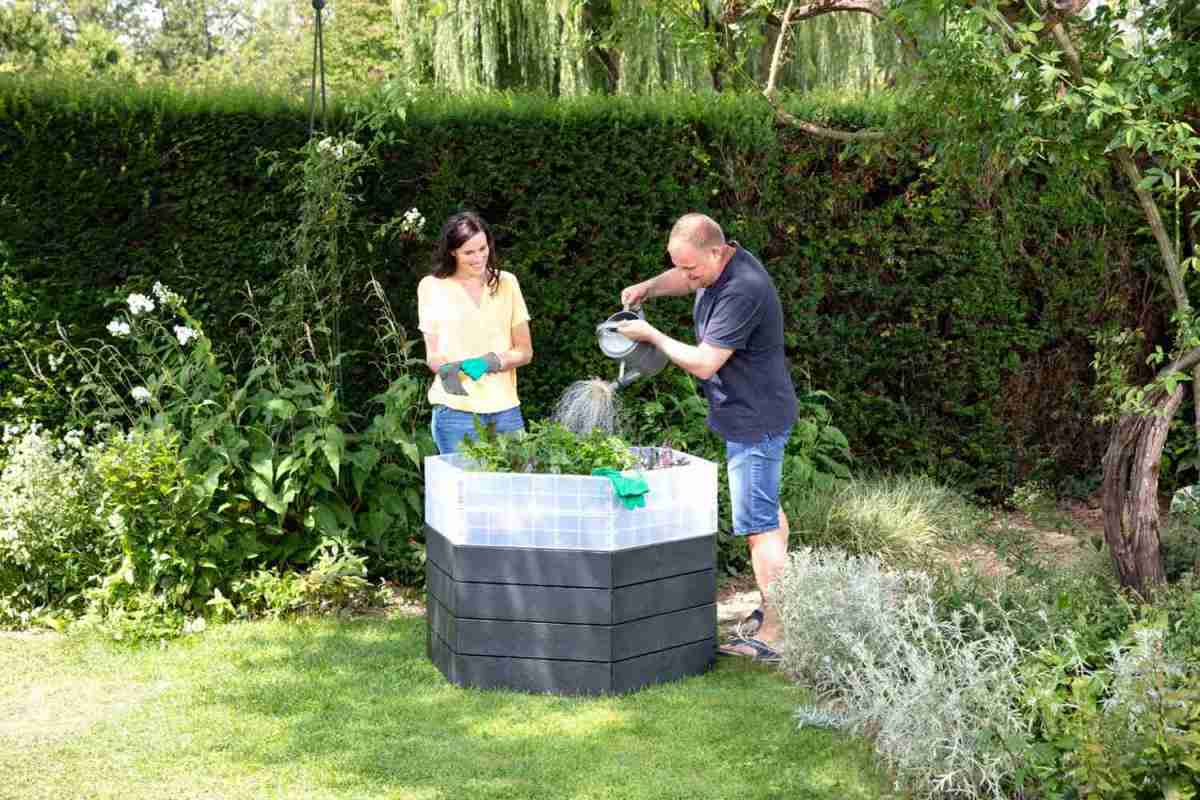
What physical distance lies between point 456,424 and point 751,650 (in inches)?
57.3

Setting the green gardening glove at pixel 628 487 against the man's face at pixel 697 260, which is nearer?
the green gardening glove at pixel 628 487

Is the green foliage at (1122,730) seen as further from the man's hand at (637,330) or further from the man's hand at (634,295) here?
the man's hand at (634,295)

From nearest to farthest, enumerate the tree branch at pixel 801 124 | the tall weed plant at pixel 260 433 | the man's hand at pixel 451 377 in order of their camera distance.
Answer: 1. the man's hand at pixel 451 377
2. the tall weed plant at pixel 260 433
3. the tree branch at pixel 801 124

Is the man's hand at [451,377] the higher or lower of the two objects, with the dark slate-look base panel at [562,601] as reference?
higher

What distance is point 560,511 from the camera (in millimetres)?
4207

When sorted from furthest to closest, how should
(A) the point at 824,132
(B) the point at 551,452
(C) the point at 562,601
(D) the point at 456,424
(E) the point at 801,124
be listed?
(E) the point at 801,124 → (A) the point at 824,132 → (D) the point at 456,424 → (B) the point at 551,452 → (C) the point at 562,601

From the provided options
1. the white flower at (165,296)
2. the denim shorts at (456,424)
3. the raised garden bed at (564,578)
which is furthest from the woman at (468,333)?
the white flower at (165,296)

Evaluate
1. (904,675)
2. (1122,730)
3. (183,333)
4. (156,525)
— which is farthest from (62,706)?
Result: (1122,730)

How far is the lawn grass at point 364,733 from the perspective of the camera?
3.58 meters

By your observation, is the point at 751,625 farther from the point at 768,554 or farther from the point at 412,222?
the point at 412,222

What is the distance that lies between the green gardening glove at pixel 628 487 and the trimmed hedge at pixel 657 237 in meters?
2.20

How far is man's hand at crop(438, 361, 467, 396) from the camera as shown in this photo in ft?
16.1

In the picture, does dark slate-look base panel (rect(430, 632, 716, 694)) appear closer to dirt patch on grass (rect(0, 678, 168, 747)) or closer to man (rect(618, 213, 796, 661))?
man (rect(618, 213, 796, 661))

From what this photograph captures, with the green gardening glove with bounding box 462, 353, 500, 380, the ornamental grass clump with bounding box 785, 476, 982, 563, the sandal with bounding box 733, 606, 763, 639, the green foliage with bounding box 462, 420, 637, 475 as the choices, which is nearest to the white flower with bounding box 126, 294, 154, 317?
the green gardening glove with bounding box 462, 353, 500, 380
